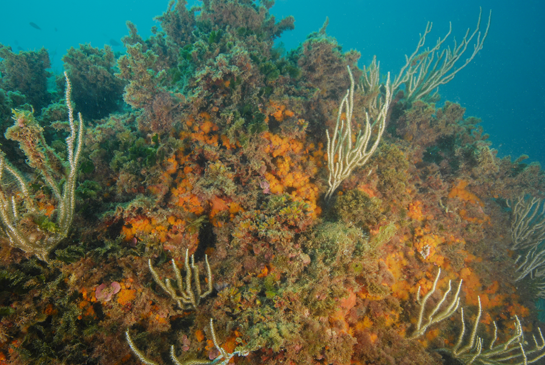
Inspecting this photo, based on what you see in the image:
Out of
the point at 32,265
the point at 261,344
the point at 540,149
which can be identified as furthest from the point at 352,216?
the point at 540,149

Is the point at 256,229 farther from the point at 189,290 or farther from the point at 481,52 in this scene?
the point at 481,52

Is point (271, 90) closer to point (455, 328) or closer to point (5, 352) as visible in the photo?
point (5, 352)

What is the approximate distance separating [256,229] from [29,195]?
110 inches

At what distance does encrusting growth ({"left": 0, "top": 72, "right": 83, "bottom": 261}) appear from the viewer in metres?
2.30

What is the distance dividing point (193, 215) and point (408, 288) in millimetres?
4165

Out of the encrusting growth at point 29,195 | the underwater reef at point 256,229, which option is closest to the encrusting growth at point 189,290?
the underwater reef at point 256,229

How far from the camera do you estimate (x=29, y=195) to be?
2.61m

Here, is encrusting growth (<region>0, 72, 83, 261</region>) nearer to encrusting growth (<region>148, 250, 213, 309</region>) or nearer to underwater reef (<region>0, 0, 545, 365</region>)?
underwater reef (<region>0, 0, 545, 365</region>)

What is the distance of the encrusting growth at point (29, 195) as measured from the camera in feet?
7.54

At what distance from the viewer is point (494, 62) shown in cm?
5700

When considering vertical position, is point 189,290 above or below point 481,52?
below

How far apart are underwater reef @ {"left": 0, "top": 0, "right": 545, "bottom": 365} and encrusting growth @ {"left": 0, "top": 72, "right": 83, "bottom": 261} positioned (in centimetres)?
2

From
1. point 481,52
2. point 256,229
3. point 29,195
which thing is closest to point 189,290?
point 256,229

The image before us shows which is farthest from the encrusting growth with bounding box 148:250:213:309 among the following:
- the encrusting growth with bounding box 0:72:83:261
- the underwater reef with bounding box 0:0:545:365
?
the encrusting growth with bounding box 0:72:83:261
